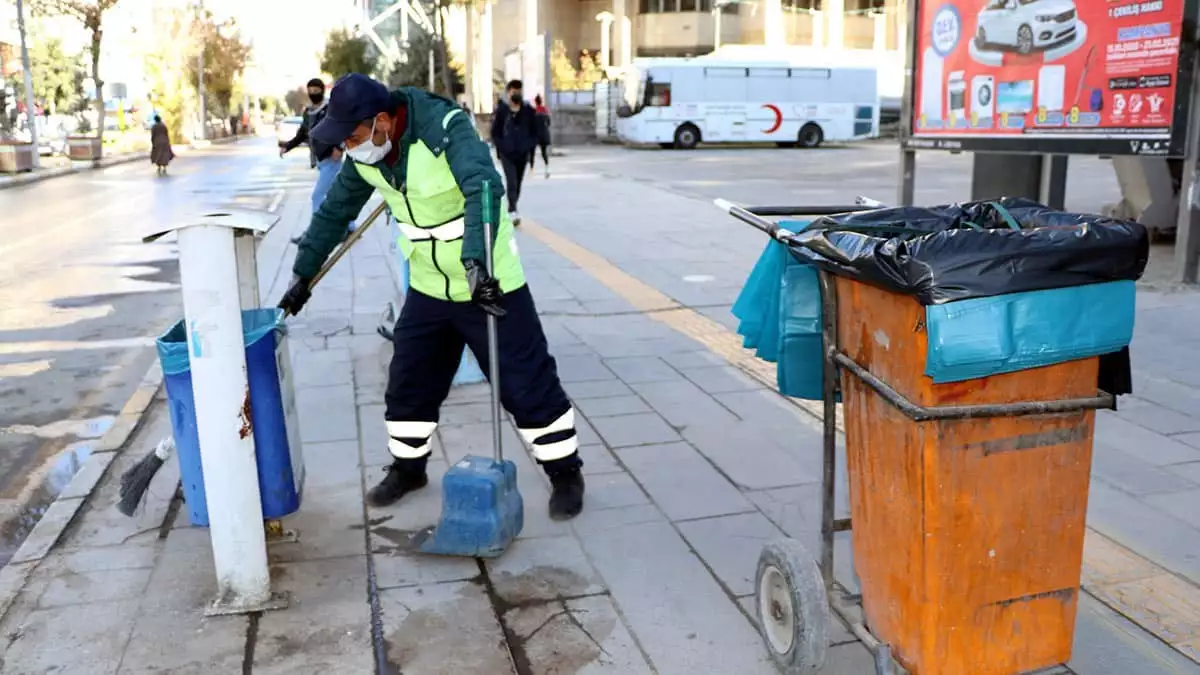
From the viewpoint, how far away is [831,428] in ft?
8.87

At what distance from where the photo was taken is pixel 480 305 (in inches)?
129

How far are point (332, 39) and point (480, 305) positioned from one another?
68924mm

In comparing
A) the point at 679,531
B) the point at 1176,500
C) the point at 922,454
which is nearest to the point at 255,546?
the point at 679,531

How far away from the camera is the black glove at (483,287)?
3.24m

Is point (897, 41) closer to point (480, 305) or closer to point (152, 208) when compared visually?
point (152, 208)

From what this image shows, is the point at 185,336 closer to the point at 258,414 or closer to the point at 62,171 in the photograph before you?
the point at 258,414

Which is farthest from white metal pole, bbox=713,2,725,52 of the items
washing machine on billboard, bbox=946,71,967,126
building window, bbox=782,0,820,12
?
washing machine on billboard, bbox=946,71,967,126

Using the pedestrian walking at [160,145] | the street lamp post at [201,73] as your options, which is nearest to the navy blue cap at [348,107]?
the pedestrian walking at [160,145]

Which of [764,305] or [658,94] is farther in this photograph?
[658,94]

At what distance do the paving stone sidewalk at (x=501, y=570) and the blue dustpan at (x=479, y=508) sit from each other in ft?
0.25

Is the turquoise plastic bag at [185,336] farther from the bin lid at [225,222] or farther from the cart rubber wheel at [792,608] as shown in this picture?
the cart rubber wheel at [792,608]

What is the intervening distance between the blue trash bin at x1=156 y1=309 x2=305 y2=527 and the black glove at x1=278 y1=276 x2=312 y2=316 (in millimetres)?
179

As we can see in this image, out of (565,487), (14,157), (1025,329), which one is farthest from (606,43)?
(1025,329)

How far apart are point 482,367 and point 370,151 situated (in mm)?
898
